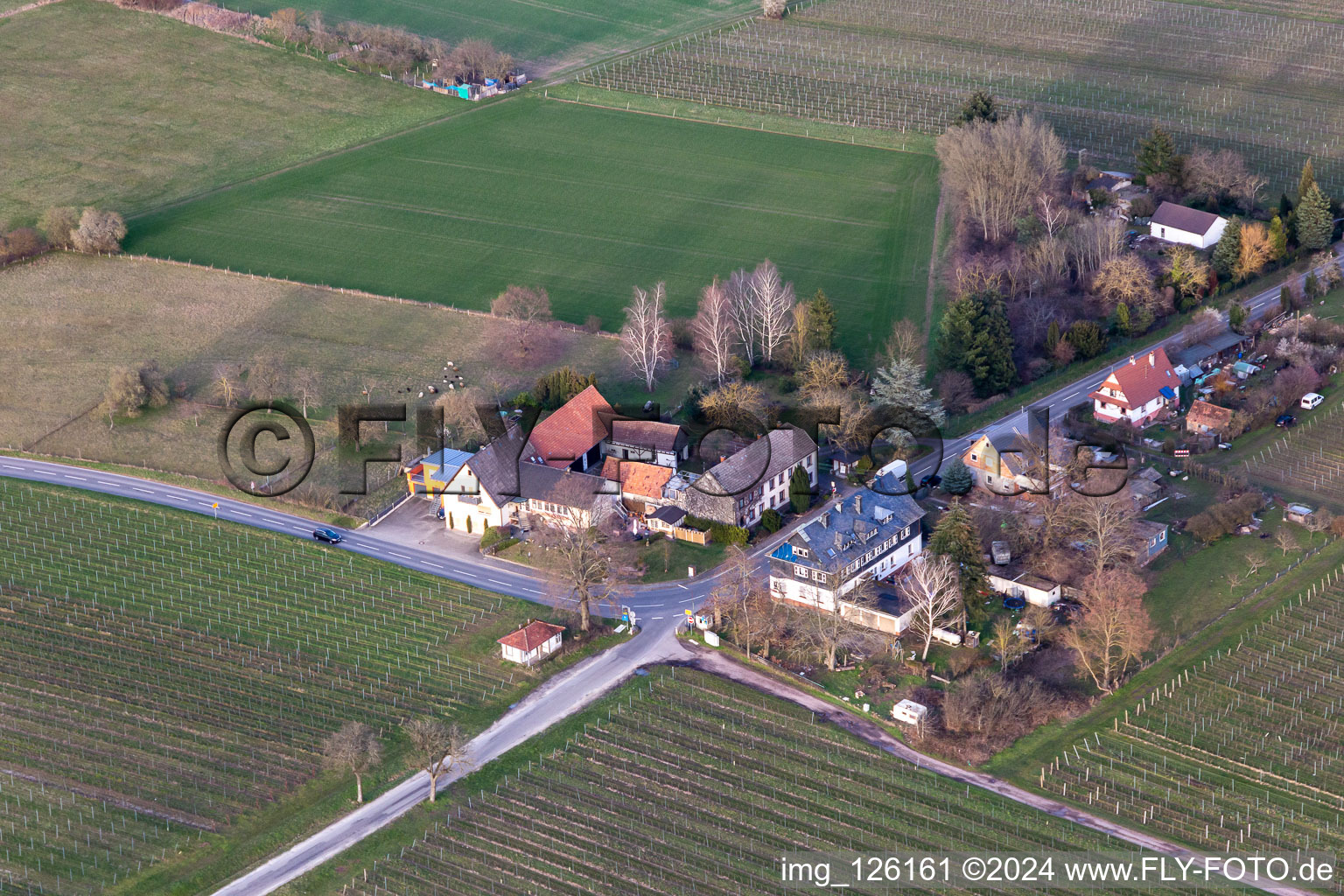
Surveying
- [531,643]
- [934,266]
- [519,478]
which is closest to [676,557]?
[519,478]

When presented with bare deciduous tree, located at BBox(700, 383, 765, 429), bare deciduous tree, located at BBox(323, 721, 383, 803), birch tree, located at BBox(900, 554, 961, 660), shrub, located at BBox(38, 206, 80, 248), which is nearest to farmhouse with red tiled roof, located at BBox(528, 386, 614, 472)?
bare deciduous tree, located at BBox(700, 383, 765, 429)

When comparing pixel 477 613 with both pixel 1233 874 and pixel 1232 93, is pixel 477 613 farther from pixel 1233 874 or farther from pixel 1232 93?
pixel 1232 93

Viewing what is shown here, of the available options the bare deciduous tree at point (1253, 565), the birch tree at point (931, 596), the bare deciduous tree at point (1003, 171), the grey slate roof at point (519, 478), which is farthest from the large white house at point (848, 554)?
the bare deciduous tree at point (1003, 171)

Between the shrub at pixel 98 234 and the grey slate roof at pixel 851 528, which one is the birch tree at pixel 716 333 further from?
the shrub at pixel 98 234

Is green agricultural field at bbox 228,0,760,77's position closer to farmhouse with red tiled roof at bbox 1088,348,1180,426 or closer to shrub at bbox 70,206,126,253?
shrub at bbox 70,206,126,253

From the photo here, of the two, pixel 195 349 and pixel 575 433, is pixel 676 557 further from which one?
pixel 195 349

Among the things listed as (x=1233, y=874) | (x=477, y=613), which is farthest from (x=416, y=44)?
(x=1233, y=874)
